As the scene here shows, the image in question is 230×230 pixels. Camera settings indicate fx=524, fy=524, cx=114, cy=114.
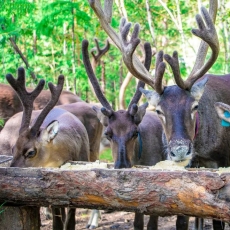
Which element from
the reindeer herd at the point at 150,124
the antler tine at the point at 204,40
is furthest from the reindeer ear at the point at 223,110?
the antler tine at the point at 204,40

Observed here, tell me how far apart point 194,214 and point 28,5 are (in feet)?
25.7

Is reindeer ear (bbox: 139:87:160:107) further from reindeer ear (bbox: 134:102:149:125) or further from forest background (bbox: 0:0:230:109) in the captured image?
forest background (bbox: 0:0:230:109)

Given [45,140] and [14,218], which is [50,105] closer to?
[45,140]

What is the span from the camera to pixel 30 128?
723 centimetres

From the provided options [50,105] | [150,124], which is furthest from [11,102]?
[50,105]

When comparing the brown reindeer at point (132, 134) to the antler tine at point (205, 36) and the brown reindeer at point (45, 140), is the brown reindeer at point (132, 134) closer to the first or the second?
the brown reindeer at point (45, 140)

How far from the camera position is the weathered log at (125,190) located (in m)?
4.35

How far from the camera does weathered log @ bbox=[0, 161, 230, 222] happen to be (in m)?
4.35

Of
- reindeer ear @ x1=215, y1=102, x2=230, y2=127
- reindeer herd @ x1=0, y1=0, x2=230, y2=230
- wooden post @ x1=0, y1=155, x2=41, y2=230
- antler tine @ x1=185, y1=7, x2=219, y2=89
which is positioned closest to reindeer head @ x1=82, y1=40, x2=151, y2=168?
reindeer herd @ x1=0, y1=0, x2=230, y2=230

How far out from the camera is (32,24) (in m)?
13.3

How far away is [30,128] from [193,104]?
2.26 m

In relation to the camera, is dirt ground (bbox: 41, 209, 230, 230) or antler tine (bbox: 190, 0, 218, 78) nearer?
antler tine (bbox: 190, 0, 218, 78)

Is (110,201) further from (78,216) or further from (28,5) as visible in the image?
(28,5)

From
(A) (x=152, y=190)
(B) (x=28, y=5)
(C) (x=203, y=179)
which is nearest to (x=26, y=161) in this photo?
(A) (x=152, y=190)
